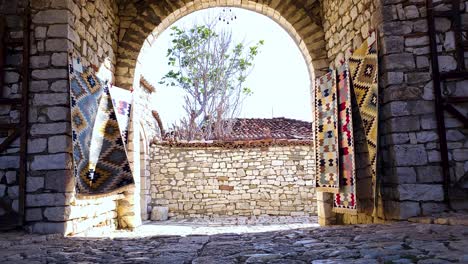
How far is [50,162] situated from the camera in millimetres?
3654

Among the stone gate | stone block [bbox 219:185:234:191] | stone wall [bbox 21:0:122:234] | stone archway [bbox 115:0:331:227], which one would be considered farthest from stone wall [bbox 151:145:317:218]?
stone wall [bbox 21:0:122:234]

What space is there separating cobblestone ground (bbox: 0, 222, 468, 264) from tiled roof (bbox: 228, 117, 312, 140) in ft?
25.9

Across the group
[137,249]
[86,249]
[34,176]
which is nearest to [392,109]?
[137,249]

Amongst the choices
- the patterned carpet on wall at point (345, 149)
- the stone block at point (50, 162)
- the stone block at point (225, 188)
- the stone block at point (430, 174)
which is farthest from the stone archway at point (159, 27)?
the stone block at point (225, 188)

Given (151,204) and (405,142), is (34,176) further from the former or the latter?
(151,204)

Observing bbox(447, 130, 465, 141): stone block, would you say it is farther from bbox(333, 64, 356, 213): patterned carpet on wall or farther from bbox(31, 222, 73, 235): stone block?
bbox(31, 222, 73, 235): stone block

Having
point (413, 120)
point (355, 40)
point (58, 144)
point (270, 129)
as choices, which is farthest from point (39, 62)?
point (270, 129)

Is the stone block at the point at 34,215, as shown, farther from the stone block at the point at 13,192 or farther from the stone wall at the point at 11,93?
the stone block at the point at 13,192

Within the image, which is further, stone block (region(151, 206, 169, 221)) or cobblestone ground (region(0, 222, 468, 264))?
stone block (region(151, 206, 169, 221))

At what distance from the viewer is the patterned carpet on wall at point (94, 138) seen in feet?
12.6

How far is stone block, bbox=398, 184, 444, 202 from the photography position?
3439 mm

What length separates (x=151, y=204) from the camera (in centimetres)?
896

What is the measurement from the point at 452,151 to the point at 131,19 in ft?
15.3

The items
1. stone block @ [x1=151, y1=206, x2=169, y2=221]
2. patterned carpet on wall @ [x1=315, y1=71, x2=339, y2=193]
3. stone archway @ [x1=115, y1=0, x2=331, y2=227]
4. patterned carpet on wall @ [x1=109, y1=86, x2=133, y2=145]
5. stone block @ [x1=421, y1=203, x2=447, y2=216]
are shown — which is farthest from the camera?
stone block @ [x1=151, y1=206, x2=169, y2=221]
